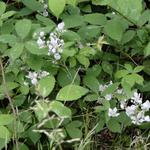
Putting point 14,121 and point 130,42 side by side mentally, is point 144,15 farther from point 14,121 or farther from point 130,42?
point 14,121

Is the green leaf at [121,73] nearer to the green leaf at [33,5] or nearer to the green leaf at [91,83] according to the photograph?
the green leaf at [91,83]

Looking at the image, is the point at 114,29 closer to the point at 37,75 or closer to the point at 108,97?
the point at 108,97

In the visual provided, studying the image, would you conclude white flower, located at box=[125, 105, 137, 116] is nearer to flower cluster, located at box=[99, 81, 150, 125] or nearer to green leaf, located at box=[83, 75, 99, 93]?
flower cluster, located at box=[99, 81, 150, 125]

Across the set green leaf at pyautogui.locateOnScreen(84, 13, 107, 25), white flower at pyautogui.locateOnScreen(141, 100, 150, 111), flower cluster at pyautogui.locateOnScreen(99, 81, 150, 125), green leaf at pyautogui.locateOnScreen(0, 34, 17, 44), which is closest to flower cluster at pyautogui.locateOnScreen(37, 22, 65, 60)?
green leaf at pyautogui.locateOnScreen(0, 34, 17, 44)

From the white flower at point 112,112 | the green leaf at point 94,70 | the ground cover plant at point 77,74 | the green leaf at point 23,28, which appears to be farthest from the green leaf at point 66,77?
the green leaf at point 23,28

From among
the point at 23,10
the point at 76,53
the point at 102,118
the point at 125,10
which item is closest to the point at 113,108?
the point at 102,118


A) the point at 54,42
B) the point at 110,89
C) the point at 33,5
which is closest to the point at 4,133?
the point at 54,42

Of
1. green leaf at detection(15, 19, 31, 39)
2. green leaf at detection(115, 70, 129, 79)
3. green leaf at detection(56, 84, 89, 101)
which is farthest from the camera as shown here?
green leaf at detection(115, 70, 129, 79)
